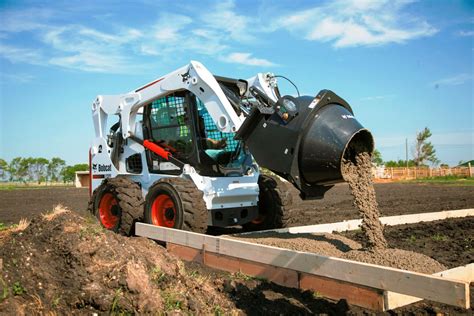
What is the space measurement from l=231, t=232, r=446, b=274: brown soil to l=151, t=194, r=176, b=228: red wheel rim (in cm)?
114

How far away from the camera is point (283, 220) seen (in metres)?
7.98

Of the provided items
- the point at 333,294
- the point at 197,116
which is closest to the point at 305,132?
the point at 333,294

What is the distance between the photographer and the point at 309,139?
5.77m

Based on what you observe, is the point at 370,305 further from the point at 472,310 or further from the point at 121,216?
the point at 121,216

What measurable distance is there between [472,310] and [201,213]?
151 inches

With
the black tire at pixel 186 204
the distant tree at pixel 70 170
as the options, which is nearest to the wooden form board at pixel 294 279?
the black tire at pixel 186 204

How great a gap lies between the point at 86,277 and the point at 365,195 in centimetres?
332

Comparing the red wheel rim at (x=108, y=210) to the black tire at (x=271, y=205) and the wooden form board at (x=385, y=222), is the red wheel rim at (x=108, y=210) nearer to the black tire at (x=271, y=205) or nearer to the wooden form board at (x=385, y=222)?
the black tire at (x=271, y=205)

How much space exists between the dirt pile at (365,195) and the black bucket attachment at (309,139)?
0.14 meters

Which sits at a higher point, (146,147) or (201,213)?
(146,147)

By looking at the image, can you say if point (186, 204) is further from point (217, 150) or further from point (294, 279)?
point (294, 279)

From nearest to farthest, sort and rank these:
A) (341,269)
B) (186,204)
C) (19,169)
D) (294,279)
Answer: (341,269), (294,279), (186,204), (19,169)

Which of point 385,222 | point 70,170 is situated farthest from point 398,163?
point 385,222

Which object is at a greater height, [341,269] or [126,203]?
[126,203]
